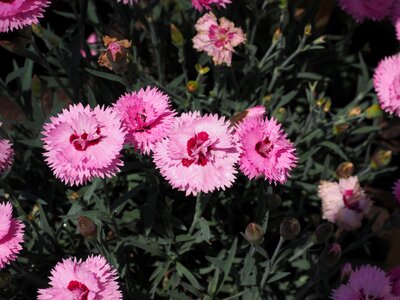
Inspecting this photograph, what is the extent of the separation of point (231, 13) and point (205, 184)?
94 centimetres

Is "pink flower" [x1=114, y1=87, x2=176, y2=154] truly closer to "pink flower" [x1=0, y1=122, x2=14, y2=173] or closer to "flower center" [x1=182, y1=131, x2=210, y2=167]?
"flower center" [x1=182, y1=131, x2=210, y2=167]

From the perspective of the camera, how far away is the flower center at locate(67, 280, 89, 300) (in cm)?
99

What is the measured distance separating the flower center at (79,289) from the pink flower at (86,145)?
20cm

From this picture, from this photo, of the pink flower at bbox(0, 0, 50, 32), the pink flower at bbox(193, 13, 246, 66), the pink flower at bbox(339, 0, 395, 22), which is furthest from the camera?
the pink flower at bbox(339, 0, 395, 22)

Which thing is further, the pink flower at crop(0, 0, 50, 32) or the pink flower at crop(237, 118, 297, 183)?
the pink flower at crop(0, 0, 50, 32)

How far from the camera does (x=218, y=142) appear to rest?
104cm

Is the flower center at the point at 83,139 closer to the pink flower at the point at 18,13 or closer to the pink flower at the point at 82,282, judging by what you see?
the pink flower at the point at 82,282

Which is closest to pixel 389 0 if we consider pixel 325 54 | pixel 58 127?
pixel 325 54

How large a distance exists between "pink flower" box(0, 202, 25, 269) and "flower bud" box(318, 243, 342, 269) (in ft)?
2.23

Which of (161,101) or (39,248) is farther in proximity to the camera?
(39,248)

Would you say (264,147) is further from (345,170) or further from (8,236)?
(8,236)

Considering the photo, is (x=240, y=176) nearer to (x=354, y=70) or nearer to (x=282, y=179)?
(x=282, y=179)

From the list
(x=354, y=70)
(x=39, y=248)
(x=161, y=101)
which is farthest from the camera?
(x=354, y=70)

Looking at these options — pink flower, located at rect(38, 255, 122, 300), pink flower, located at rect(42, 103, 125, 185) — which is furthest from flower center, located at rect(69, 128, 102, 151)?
pink flower, located at rect(38, 255, 122, 300)
